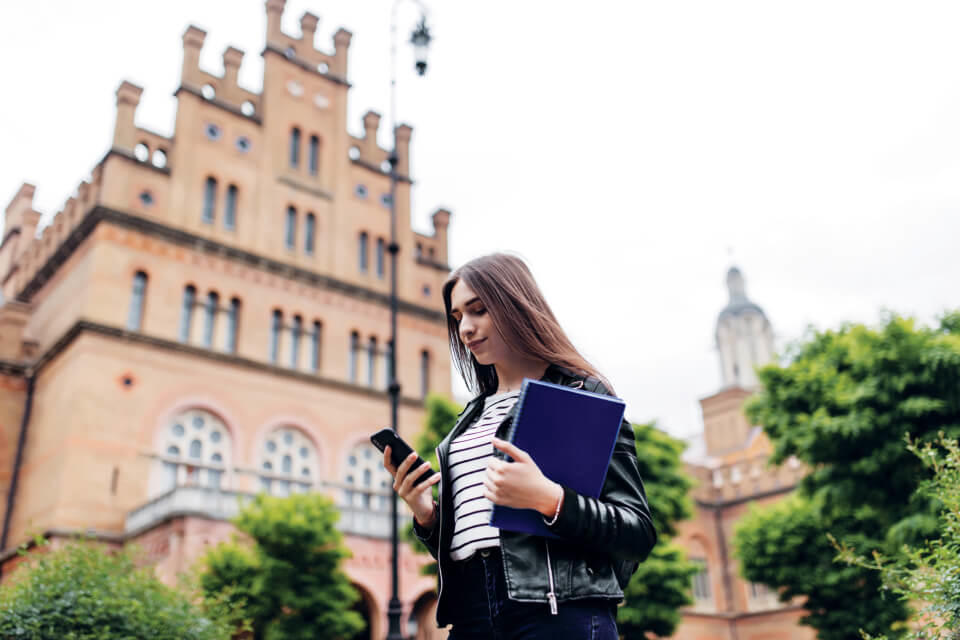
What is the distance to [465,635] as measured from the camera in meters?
2.54

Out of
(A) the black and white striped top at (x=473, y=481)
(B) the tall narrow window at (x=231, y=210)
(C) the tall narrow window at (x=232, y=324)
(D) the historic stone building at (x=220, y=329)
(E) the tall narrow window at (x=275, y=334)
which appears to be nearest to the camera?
(A) the black and white striped top at (x=473, y=481)

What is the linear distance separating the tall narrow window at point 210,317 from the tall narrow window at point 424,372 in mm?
7125

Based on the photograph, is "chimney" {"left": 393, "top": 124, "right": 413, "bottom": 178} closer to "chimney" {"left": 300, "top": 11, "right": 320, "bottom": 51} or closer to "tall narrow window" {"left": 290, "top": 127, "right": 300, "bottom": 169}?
"tall narrow window" {"left": 290, "top": 127, "right": 300, "bottom": 169}

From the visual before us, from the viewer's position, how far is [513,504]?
228 centimetres

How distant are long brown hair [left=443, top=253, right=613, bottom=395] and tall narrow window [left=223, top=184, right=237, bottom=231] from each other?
24.0 metres

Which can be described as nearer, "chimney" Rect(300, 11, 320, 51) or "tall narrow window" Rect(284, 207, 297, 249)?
"tall narrow window" Rect(284, 207, 297, 249)

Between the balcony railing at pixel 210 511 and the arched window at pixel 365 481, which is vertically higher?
the arched window at pixel 365 481

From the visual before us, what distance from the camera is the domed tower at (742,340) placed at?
53594 mm

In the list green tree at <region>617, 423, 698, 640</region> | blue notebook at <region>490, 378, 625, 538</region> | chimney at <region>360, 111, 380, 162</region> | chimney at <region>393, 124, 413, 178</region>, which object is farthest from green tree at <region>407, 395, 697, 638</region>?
blue notebook at <region>490, 378, 625, 538</region>

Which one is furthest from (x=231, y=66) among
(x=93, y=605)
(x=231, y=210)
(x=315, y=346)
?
(x=93, y=605)

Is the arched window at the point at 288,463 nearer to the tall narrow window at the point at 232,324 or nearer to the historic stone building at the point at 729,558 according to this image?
the tall narrow window at the point at 232,324

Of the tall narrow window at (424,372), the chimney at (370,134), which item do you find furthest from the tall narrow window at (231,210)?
the tall narrow window at (424,372)

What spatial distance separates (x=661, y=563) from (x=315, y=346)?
12577mm

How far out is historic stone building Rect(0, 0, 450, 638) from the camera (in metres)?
21.4
